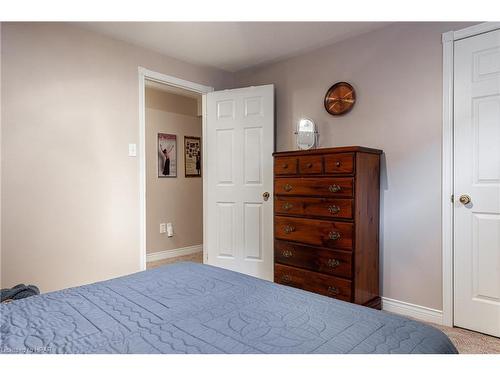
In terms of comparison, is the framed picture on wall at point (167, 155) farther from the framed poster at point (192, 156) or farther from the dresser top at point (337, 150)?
the dresser top at point (337, 150)

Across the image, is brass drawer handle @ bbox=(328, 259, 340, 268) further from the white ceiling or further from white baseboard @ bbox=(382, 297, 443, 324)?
the white ceiling

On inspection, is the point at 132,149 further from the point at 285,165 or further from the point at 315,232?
the point at 315,232

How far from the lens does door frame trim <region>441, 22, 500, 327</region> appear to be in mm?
2330

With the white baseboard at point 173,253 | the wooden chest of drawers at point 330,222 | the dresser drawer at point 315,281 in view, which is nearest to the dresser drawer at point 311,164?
the wooden chest of drawers at point 330,222

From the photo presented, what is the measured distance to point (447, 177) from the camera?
236 centimetres

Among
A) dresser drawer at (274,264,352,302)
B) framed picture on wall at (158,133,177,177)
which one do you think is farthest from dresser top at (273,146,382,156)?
framed picture on wall at (158,133,177,177)

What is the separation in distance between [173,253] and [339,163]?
3.02 m

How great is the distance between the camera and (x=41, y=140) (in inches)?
97.2

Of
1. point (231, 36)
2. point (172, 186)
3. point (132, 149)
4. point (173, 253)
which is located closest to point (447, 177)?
point (231, 36)

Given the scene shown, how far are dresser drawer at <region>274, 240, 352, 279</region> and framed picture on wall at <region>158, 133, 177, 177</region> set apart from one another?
2.34m

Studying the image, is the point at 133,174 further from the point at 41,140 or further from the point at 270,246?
the point at 270,246
